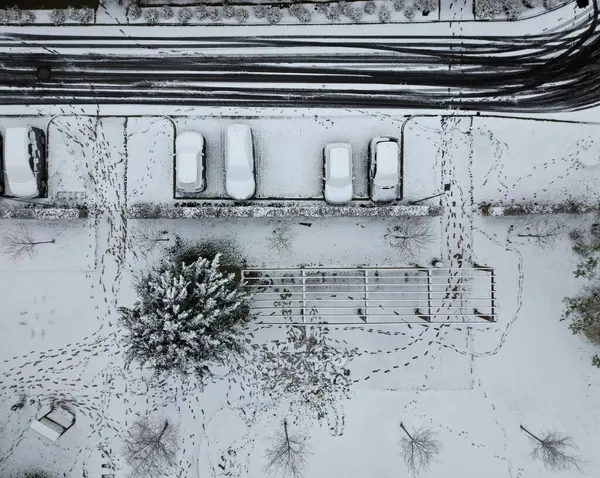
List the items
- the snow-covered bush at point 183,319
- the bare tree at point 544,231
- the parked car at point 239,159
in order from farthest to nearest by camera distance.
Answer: the bare tree at point 544,231 < the parked car at point 239,159 < the snow-covered bush at point 183,319

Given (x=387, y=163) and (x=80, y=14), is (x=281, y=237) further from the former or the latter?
(x=80, y=14)

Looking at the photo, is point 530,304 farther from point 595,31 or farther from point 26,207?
point 26,207

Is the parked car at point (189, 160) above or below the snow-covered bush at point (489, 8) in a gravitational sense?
below

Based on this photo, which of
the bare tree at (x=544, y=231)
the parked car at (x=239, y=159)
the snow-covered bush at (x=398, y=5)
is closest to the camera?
the parked car at (x=239, y=159)

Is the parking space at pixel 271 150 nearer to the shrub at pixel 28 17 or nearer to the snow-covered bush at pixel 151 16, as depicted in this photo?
the snow-covered bush at pixel 151 16

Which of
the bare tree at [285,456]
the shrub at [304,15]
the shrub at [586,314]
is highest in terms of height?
the shrub at [304,15]

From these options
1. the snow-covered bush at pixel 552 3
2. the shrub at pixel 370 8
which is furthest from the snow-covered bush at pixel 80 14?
the snow-covered bush at pixel 552 3
